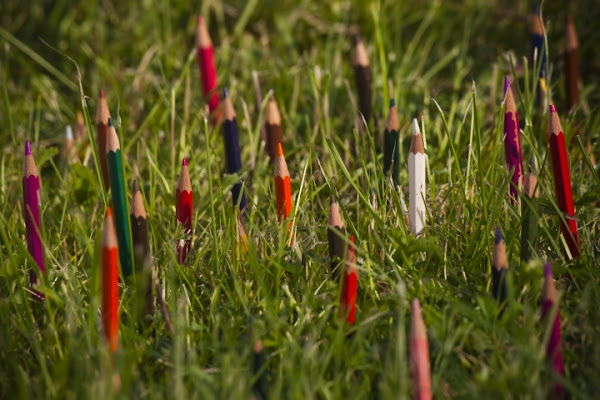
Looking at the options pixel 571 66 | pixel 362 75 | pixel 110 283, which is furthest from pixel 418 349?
pixel 571 66

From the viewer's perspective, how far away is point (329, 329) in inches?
54.5

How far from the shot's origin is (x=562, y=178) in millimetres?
1529

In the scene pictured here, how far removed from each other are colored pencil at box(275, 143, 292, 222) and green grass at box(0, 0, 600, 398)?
0.03m

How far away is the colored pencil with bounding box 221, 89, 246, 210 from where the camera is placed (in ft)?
5.84

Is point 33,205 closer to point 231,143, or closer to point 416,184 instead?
point 231,143

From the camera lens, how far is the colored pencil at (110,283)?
4.12 ft

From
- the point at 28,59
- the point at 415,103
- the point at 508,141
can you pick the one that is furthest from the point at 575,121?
the point at 28,59

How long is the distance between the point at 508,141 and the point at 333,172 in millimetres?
531

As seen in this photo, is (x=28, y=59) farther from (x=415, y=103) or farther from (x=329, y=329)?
(x=329, y=329)

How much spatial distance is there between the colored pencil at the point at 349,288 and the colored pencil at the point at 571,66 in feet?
3.38

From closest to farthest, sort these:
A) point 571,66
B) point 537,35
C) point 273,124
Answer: point 273,124 < point 537,35 < point 571,66

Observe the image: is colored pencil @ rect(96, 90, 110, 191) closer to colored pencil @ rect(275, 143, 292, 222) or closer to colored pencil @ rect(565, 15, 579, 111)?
colored pencil @ rect(275, 143, 292, 222)

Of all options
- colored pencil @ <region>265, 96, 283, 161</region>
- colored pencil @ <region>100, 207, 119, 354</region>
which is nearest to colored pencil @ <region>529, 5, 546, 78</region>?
colored pencil @ <region>265, 96, 283, 161</region>

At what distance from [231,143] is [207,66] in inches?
18.7
